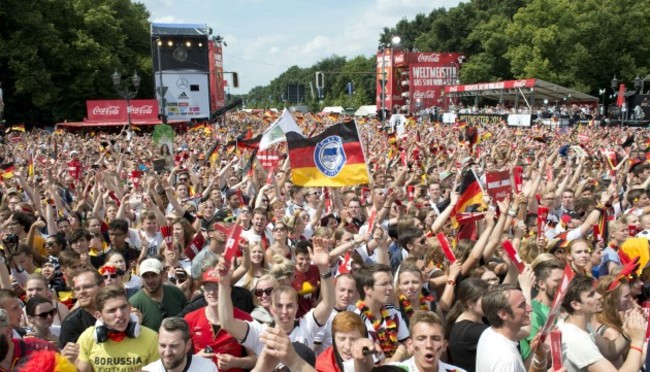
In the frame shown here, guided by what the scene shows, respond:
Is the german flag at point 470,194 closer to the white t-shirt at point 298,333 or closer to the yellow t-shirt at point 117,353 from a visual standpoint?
the white t-shirt at point 298,333

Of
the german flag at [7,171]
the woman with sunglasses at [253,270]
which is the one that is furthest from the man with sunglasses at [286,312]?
the german flag at [7,171]

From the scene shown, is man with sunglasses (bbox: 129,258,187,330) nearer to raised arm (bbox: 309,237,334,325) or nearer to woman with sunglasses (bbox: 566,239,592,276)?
raised arm (bbox: 309,237,334,325)

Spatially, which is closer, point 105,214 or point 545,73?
point 105,214

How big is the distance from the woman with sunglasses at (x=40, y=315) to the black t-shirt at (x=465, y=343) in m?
2.92

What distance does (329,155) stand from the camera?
9008mm

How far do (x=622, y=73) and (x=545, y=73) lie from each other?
611cm

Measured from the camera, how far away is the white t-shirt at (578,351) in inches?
165

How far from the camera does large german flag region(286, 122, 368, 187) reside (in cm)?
881

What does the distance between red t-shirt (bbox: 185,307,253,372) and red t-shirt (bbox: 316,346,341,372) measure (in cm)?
80

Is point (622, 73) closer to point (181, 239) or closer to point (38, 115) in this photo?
point (38, 115)

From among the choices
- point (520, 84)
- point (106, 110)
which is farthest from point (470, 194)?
point (520, 84)

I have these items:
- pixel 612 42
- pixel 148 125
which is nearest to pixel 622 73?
pixel 612 42

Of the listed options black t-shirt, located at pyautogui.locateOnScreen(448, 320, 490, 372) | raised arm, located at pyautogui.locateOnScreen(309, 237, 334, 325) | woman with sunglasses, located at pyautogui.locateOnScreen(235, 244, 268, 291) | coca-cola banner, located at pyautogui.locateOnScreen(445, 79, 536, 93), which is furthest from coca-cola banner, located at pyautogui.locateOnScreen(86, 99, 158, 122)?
black t-shirt, located at pyautogui.locateOnScreen(448, 320, 490, 372)

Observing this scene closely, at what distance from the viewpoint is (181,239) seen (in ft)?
24.8
